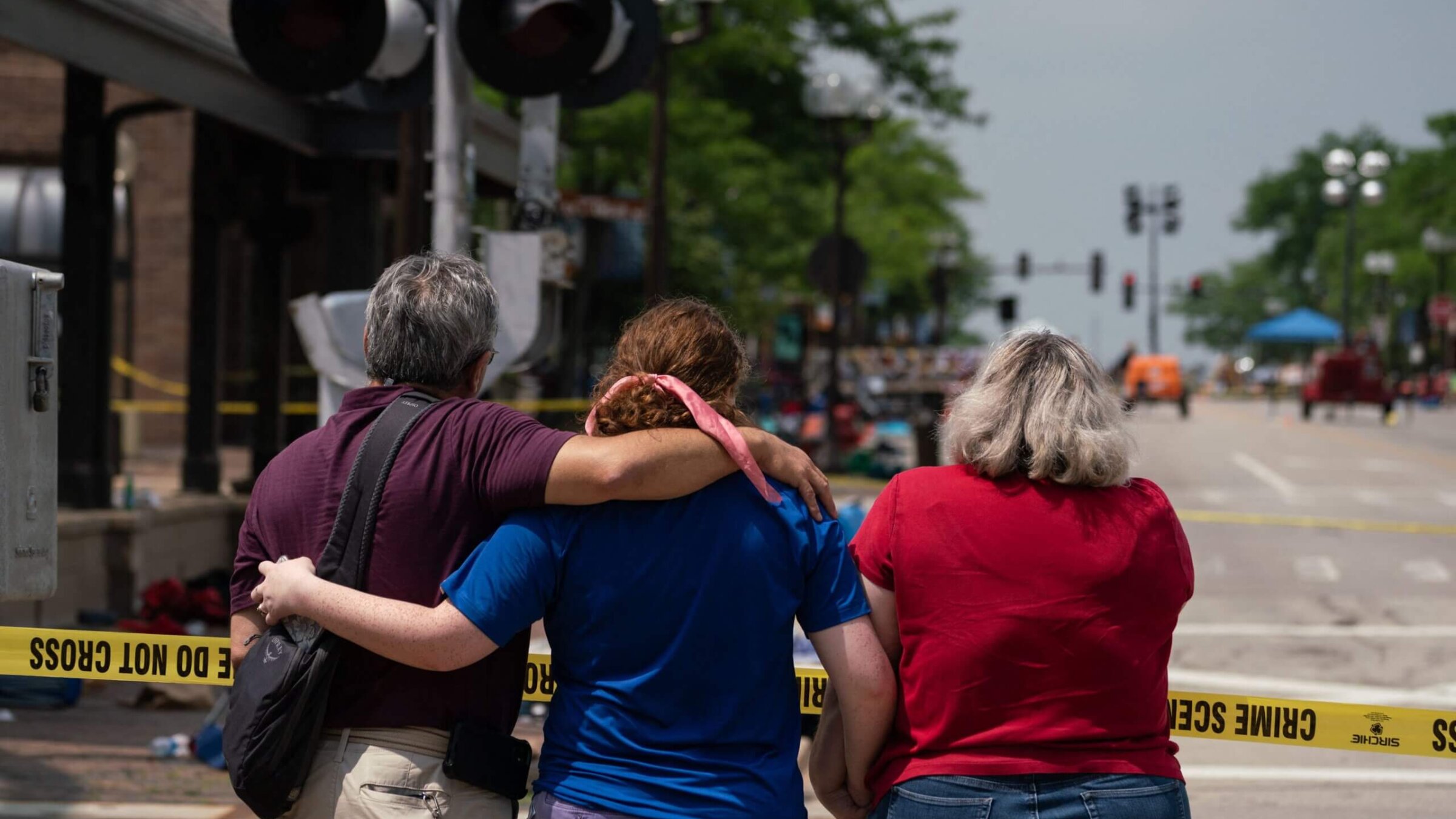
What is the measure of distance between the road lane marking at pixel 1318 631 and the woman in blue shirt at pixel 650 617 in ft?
30.4

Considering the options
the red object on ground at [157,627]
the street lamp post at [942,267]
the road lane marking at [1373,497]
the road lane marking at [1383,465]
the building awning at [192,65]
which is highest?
the street lamp post at [942,267]

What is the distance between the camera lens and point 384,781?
9.54 feet

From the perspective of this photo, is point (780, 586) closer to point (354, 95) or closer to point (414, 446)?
point (414, 446)

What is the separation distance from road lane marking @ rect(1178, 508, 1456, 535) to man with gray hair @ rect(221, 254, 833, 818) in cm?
1631

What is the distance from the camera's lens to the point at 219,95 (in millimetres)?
10617

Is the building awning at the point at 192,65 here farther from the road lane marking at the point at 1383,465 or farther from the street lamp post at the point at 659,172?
the road lane marking at the point at 1383,465

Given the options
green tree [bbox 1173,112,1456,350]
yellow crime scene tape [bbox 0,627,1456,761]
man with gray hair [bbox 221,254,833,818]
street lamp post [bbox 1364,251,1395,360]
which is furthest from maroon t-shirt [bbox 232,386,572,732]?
green tree [bbox 1173,112,1456,350]

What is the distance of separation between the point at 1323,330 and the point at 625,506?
62.0 meters

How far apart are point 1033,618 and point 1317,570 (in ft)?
43.7

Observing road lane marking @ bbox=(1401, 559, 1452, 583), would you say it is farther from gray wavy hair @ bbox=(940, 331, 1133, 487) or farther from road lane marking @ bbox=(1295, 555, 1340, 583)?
gray wavy hair @ bbox=(940, 331, 1133, 487)

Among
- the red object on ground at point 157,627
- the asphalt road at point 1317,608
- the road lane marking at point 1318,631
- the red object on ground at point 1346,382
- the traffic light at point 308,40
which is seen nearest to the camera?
the traffic light at point 308,40

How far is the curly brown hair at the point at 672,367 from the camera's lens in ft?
9.55

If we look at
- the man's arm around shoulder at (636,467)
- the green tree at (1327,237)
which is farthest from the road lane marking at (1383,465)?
the green tree at (1327,237)

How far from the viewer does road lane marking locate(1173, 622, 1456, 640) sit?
11688mm
